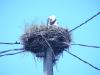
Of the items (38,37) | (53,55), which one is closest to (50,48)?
(53,55)

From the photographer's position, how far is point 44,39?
7188 mm

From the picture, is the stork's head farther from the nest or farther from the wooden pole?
the wooden pole

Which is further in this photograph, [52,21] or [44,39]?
[52,21]

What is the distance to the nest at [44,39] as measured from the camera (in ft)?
23.1

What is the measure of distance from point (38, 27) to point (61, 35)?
2.01ft

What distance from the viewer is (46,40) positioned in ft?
23.4

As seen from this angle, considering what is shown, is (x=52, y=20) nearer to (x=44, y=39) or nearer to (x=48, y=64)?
(x=44, y=39)

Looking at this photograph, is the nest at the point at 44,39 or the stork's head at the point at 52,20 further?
the stork's head at the point at 52,20

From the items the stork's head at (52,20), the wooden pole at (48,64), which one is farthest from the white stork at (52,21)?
the wooden pole at (48,64)

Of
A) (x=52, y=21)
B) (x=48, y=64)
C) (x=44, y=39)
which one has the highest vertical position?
(x=52, y=21)

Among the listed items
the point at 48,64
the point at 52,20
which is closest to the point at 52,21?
the point at 52,20

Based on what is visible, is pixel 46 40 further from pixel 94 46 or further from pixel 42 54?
pixel 94 46

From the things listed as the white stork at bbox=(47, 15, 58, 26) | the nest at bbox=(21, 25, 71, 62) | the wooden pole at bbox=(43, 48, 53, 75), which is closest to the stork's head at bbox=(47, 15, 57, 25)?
the white stork at bbox=(47, 15, 58, 26)

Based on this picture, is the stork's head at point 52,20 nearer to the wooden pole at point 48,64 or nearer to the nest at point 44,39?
the nest at point 44,39
